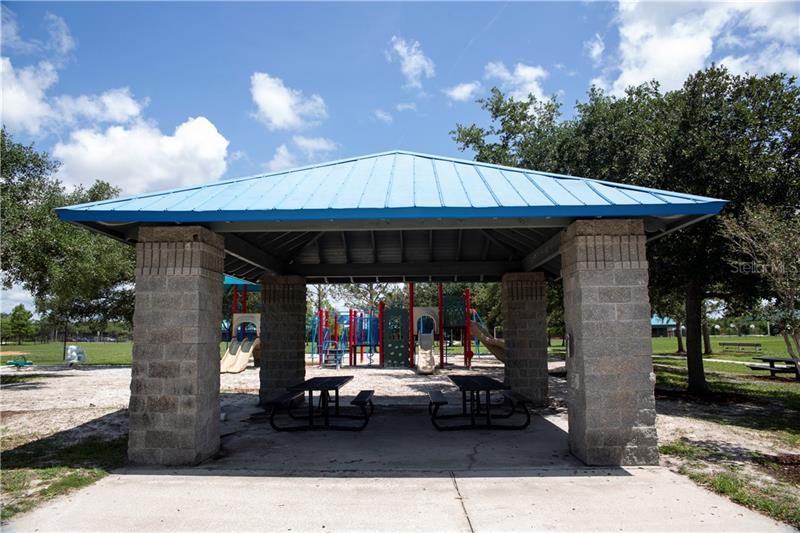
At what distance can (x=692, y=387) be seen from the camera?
13.4 m

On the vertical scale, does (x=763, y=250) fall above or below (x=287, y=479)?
above

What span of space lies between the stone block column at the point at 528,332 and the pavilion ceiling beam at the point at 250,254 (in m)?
4.89

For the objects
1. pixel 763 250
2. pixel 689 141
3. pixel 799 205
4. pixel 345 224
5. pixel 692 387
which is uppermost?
pixel 689 141

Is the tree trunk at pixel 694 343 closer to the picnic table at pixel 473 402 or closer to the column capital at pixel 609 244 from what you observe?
the picnic table at pixel 473 402

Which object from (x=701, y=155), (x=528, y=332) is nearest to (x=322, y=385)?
(x=528, y=332)

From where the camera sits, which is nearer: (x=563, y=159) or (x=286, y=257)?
(x=286, y=257)

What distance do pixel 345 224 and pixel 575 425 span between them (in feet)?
12.8

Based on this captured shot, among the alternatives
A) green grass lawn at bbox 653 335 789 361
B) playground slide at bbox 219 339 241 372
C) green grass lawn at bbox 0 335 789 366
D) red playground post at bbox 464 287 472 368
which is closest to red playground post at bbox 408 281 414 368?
red playground post at bbox 464 287 472 368

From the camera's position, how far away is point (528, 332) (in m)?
11.2

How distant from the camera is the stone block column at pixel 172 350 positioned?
20.6ft

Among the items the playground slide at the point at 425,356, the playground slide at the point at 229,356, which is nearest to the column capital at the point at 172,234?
the playground slide at the point at 425,356

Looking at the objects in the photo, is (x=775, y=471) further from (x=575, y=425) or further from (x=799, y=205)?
(x=799, y=205)

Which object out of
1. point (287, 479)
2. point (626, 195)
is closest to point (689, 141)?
point (626, 195)

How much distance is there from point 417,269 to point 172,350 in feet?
19.2
